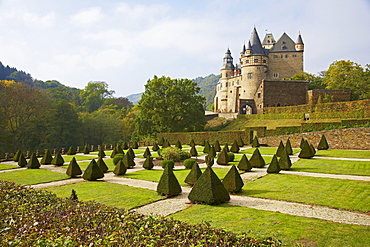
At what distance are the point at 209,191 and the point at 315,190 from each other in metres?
5.22

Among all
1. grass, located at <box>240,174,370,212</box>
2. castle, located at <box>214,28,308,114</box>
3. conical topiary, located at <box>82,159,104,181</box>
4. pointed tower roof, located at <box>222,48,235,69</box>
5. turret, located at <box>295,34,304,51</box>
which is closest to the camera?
grass, located at <box>240,174,370,212</box>

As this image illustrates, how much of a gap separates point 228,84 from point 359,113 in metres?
37.7

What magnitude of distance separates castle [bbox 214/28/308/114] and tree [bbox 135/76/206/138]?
11887 millimetres

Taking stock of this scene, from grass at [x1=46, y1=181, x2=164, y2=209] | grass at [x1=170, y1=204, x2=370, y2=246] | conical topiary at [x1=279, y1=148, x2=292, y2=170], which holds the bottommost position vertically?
grass at [x1=46, y1=181, x2=164, y2=209]

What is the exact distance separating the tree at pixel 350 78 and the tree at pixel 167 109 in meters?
24.5

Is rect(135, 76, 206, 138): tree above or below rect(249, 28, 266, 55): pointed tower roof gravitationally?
below

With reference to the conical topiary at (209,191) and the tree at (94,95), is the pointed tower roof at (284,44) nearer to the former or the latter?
the tree at (94,95)

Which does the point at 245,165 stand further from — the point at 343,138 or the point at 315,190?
the point at 343,138

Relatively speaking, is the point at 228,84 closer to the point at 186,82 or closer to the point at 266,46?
the point at 266,46

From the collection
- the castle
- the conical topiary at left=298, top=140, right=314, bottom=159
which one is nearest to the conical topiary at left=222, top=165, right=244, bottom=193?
the conical topiary at left=298, top=140, right=314, bottom=159

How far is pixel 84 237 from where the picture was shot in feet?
17.2

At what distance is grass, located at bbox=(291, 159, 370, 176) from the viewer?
53.4ft

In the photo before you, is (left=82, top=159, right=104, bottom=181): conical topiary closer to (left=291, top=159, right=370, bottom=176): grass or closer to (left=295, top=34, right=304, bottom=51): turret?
(left=291, top=159, right=370, bottom=176): grass

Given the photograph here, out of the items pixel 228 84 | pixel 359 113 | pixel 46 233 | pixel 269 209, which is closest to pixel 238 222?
pixel 269 209
